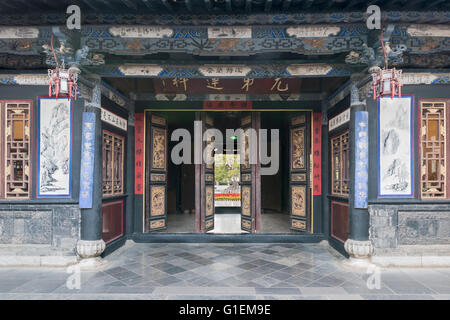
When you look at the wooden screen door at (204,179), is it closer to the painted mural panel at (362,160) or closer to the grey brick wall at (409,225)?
the painted mural panel at (362,160)

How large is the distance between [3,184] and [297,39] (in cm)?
539

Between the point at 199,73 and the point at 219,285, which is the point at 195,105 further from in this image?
the point at 219,285

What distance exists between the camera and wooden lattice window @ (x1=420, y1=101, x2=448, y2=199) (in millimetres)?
4426

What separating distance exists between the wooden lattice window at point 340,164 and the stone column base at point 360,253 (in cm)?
101

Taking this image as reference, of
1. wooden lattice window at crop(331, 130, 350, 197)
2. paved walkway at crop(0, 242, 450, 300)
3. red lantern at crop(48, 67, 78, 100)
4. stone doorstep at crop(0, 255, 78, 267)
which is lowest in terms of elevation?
paved walkway at crop(0, 242, 450, 300)

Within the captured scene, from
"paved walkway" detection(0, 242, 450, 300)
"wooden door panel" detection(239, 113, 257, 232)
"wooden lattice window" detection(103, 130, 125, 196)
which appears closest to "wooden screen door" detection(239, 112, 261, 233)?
"wooden door panel" detection(239, 113, 257, 232)

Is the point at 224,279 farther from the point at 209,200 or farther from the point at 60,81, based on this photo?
the point at 60,81

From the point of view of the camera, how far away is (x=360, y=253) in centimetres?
419

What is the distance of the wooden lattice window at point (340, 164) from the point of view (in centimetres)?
504

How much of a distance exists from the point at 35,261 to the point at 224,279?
319 cm

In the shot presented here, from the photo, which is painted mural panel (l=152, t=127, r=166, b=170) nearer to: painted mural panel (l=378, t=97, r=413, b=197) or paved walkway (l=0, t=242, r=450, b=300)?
paved walkway (l=0, t=242, r=450, b=300)

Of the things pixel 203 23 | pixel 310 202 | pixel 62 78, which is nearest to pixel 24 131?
pixel 62 78

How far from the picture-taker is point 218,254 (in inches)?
200

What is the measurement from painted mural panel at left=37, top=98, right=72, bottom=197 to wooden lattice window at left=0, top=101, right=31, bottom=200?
0.76 feet
